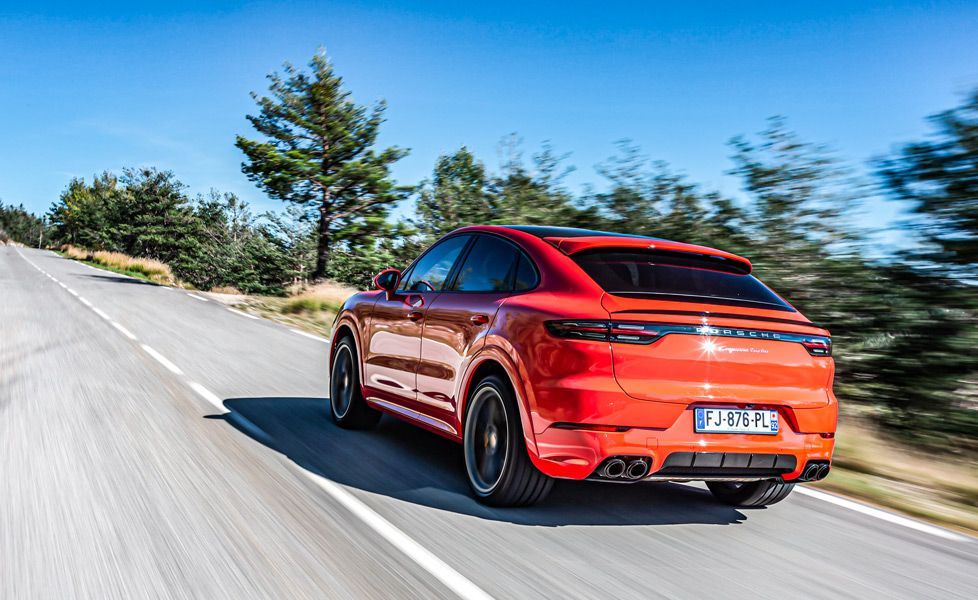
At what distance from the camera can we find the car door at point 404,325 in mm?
6016

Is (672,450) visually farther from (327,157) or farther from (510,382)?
(327,157)

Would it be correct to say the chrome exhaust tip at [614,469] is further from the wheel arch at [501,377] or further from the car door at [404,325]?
the car door at [404,325]

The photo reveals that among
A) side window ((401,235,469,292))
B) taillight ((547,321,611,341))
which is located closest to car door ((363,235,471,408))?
side window ((401,235,469,292))

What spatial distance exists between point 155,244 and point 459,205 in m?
60.0

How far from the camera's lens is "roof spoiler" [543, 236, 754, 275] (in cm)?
493

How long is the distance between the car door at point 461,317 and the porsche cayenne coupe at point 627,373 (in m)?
0.02

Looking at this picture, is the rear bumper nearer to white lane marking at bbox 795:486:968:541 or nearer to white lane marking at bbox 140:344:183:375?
white lane marking at bbox 795:486:968:541

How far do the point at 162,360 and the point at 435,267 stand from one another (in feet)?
19.8

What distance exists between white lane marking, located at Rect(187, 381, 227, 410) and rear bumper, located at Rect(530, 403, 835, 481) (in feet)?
14.4

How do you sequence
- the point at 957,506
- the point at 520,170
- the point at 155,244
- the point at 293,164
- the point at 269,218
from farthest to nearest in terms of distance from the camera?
1. the point at 155,244
2. the point at 269,218
3. the point at 293,164
4. the point at 520,170
5. the point at 957,506

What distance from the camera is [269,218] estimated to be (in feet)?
130

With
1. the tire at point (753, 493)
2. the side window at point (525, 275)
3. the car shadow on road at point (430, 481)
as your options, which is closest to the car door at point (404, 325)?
the car shadow on road at point (430, 481)

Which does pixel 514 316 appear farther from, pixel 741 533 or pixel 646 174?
pixel 646 174

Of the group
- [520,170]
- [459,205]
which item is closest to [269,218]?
[459,205]
